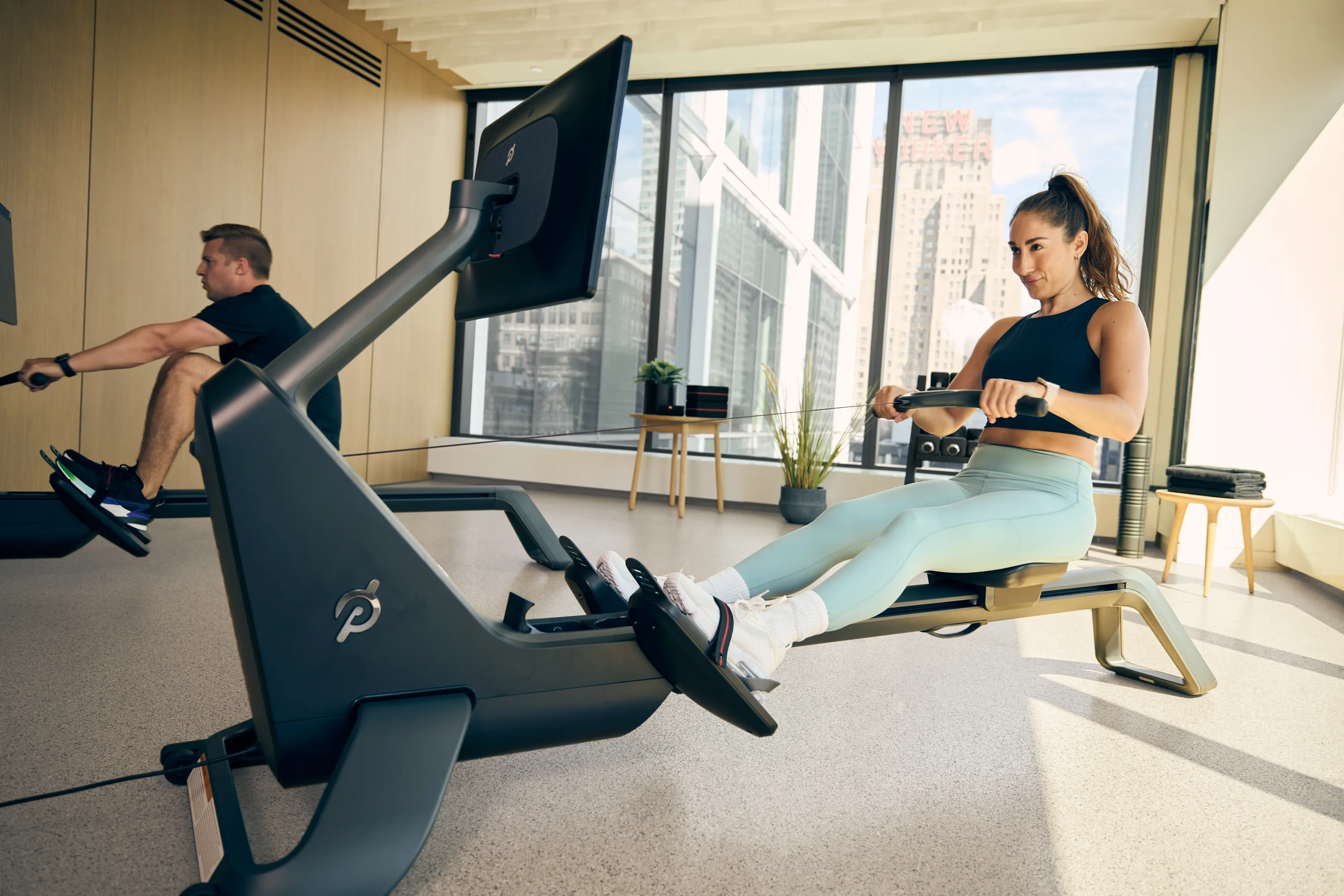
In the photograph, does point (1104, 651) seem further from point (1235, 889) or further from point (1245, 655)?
point (1235, 889)

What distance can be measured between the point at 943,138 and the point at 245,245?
13.4ft

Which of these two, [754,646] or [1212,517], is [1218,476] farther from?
[754,646]

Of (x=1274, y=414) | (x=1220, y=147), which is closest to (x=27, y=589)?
Result: (x=1274, y=414)

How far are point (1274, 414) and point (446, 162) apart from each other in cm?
513

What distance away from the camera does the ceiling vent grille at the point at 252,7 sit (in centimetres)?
411

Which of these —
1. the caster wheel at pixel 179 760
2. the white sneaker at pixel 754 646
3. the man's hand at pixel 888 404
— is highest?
the man's hand at pixel 888 404

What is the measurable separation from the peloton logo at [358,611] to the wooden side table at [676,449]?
11.0ft

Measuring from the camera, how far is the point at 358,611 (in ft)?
3.32

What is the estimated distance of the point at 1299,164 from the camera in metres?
3.83

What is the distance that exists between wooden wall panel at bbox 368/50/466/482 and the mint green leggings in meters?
4.17

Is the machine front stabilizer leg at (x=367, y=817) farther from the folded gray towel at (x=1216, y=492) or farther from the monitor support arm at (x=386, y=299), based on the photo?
the folded gray towel at (x=1216, y=492)

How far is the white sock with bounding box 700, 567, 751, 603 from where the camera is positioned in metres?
1.41

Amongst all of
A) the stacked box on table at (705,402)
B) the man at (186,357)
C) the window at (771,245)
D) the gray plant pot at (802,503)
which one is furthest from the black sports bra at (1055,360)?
the window at (771,245)

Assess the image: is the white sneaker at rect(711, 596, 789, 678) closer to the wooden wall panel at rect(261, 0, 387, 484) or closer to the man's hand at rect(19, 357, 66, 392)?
the man's hand at rect(19, 357, 66, 392)
